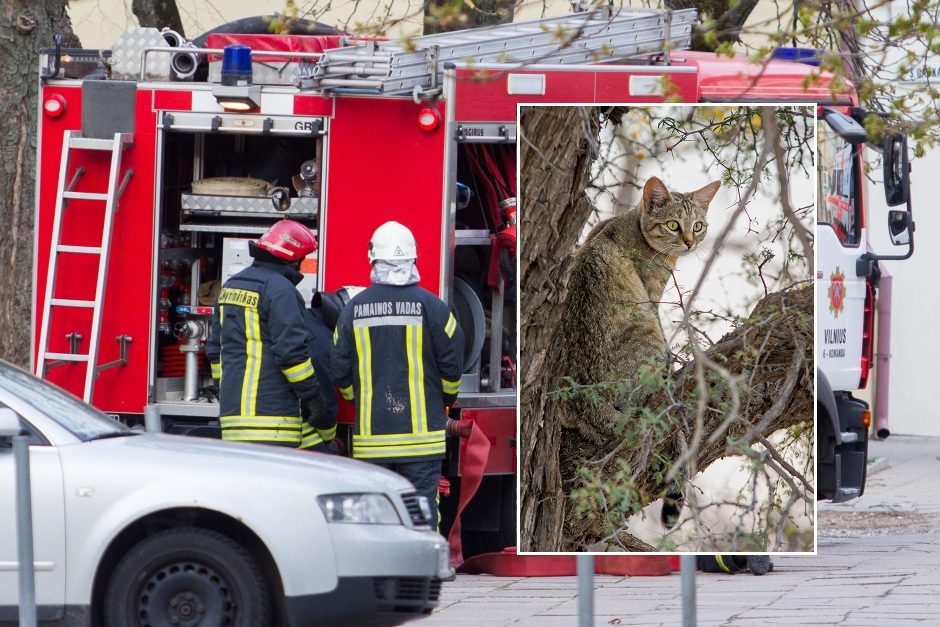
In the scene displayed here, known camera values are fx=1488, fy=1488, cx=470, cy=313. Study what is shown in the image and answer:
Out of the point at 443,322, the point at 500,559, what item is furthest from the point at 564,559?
the point at 443,322

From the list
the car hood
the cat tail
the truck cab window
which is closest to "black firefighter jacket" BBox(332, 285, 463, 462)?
the car hood

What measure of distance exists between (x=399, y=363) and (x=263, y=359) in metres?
0.65

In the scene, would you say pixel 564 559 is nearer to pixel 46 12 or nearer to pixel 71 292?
pixel 71 292

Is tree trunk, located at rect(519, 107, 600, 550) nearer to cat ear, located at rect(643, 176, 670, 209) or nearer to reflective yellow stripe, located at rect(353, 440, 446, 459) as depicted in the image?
cat ear, located at rect(643, 176, 670, 209)

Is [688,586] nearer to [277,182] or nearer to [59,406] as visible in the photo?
[59,406]

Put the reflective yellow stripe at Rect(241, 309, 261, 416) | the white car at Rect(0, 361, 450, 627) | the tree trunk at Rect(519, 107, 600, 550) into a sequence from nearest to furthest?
1. the tree trunk at Rect(519, 107, 600, 550)
2. the white car at Rect(0, 361, 450, 627)
3. the reflective yellow stripe at Rect(241, 309, 261, 416)

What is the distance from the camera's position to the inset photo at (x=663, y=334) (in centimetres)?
446

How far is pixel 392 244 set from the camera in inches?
274

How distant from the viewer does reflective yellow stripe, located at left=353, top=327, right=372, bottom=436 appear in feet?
22.7

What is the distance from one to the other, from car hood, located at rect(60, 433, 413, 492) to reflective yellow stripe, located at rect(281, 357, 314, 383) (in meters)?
1.11

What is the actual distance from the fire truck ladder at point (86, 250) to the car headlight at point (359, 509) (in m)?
2.55

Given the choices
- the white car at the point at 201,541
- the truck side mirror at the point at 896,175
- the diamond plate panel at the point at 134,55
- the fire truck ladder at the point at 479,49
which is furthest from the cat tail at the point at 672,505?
the diamond plate panel at the point at 134,55

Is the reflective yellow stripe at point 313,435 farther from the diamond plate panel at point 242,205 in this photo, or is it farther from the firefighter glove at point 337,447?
the diamond plate panel at point 242,205

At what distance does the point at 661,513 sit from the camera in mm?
4699
